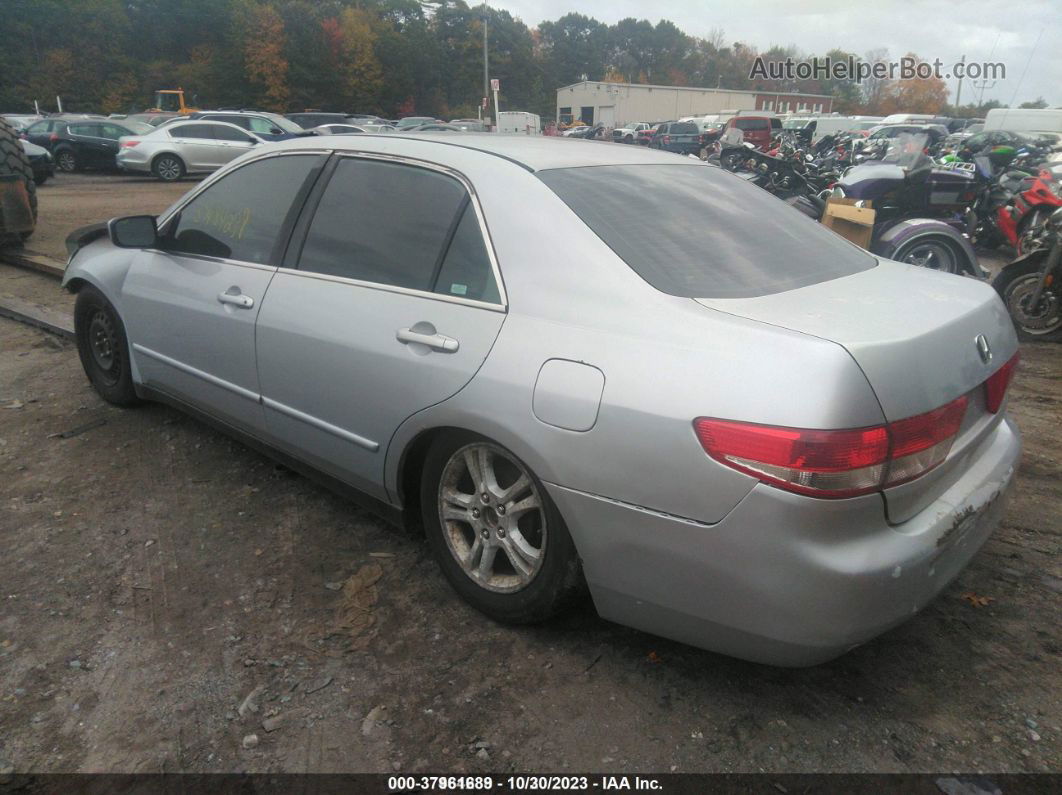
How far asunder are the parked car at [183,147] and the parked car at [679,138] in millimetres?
16820

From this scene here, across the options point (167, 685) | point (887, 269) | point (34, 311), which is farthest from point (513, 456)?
point (34, 311)

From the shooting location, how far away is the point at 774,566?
1.92 m

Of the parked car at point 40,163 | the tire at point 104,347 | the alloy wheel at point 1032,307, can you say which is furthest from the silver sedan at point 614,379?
the parked car at point 40,163

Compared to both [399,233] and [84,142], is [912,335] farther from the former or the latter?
[84,142]

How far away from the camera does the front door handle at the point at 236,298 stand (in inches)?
129

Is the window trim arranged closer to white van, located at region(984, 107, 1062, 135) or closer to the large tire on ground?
the large tire on ground

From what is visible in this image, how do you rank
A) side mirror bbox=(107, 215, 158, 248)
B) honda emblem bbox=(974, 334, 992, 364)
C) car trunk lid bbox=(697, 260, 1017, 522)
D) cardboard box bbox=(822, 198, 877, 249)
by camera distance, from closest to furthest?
car trunk lid bbox=(697, 260, 1017, 522) → honda emblem bbox=(974, 334, 992, 364) → side mirror bbox=(107, 215, 158, 248) → cardboard box bbox=(822, 198, 877, 249)

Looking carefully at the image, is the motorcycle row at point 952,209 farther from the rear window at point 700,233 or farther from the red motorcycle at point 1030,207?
the rear window at point 700,233

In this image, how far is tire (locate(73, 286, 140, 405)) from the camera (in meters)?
4.35

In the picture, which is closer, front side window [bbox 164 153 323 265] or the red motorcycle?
front side window [bbox 164 153 323 265]

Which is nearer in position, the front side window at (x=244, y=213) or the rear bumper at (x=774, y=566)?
the rear bumper at (x=774, y=566)

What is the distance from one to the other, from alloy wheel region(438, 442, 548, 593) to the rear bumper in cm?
24

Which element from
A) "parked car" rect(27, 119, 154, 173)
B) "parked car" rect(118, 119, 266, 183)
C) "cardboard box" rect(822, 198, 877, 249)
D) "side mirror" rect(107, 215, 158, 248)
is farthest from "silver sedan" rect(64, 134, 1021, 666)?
"parked car" rect(27, 119, 154, 173)

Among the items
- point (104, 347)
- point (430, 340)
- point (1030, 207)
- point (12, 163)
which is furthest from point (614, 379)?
point (12, 163)
